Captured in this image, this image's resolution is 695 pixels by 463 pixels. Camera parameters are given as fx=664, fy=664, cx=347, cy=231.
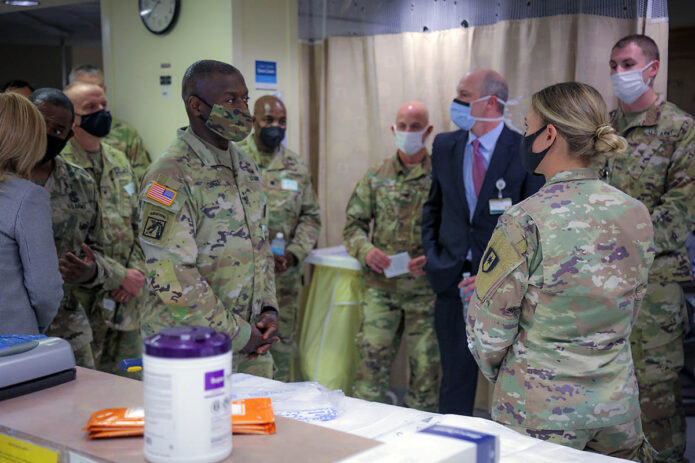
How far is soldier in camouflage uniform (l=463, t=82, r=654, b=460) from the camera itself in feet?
5.57

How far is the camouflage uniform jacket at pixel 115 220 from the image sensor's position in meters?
3.13

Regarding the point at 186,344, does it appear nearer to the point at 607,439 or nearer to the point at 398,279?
the point at 607,439

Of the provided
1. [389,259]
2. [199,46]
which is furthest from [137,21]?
[389,259]

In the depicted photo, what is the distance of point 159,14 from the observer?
4.28 meters

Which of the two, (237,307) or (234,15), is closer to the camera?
(237,307)

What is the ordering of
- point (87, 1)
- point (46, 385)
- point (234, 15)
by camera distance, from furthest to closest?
point (87, 1) < point (234, 15) < point (46, 385)

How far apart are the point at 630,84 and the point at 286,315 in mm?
2172

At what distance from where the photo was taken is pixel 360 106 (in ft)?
14.4

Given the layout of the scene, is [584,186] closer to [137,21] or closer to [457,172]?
[457,172]

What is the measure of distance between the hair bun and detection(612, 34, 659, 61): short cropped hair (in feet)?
5.28

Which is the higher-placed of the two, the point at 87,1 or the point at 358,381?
the point at 87,1

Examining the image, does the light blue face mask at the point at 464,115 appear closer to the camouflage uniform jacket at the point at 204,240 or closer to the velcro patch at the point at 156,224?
the camouflage uniform jacket at the point at 204,240

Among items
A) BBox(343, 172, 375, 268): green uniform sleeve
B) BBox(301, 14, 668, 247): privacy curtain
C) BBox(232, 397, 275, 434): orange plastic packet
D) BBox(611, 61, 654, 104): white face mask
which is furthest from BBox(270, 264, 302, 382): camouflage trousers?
BBox(232, 397, 275, 434): orange plastic packet

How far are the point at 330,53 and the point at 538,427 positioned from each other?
3245 millimetres
